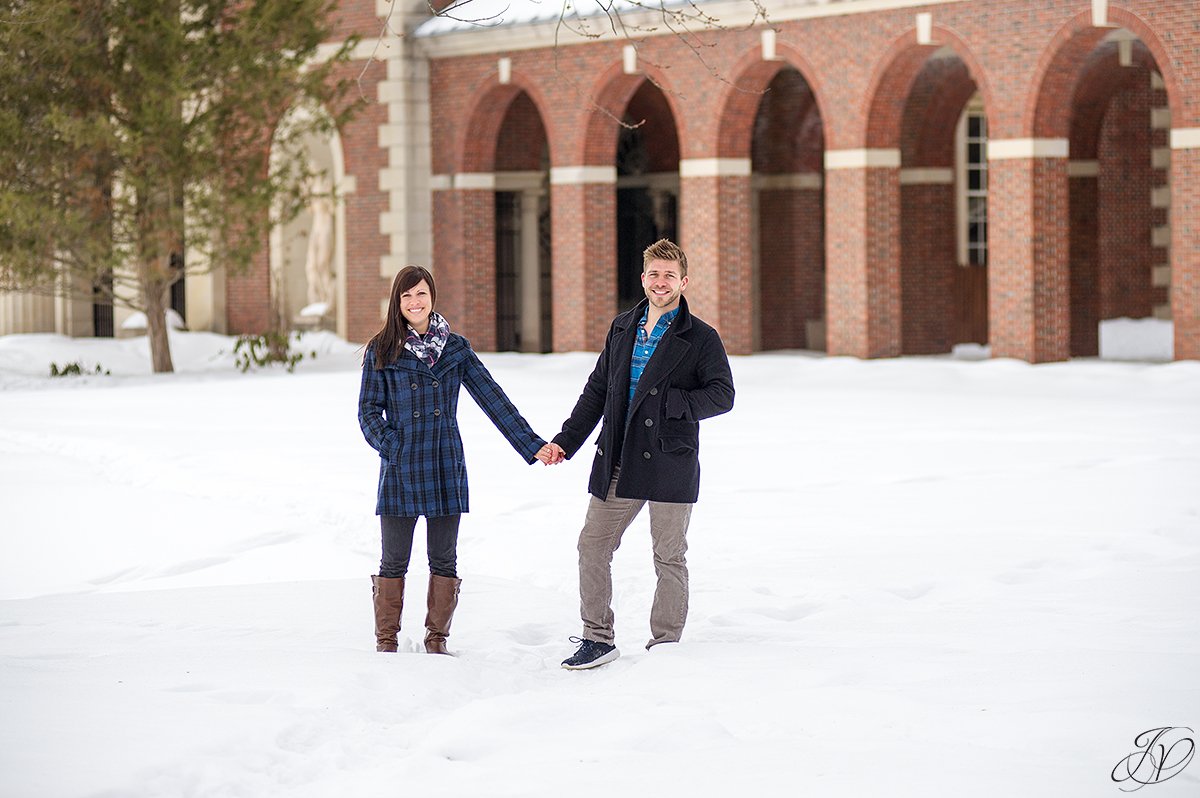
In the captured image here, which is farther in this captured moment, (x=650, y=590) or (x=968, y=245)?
(x=968, y=245)

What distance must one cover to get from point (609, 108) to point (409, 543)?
17.8m

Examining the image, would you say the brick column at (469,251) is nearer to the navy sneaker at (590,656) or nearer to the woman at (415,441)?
the woman at (415,441)

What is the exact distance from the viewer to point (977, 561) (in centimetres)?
871

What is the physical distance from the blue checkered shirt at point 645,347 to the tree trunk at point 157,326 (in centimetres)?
1769

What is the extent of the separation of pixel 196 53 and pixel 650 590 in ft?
51.6

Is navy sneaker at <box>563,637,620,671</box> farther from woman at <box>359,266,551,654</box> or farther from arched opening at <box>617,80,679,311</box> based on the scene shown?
arched opening at <box>617,80,679,311</box>

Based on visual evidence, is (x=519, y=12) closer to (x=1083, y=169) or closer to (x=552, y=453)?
(x=1083, y=169)

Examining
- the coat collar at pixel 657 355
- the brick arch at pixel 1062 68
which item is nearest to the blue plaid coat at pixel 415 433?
the coat collar at pixel 657 355

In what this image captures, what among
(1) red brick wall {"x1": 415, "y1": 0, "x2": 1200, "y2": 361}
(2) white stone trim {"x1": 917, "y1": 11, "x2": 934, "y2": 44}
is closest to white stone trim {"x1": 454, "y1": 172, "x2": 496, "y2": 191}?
(1) red brick wall {"x1": 415, "y1": 0, "x2": 1200, "y2": 361}

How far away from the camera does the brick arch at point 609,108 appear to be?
23.5 meters

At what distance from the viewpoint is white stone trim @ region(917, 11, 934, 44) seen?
20812 mm

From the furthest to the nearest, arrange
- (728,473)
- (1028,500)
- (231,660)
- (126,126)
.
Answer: (126,126) → (728,473) → (1028,500) → (231,660)

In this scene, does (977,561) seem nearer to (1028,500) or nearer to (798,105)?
(1028,500)

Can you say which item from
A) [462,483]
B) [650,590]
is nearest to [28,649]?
[462,483]
